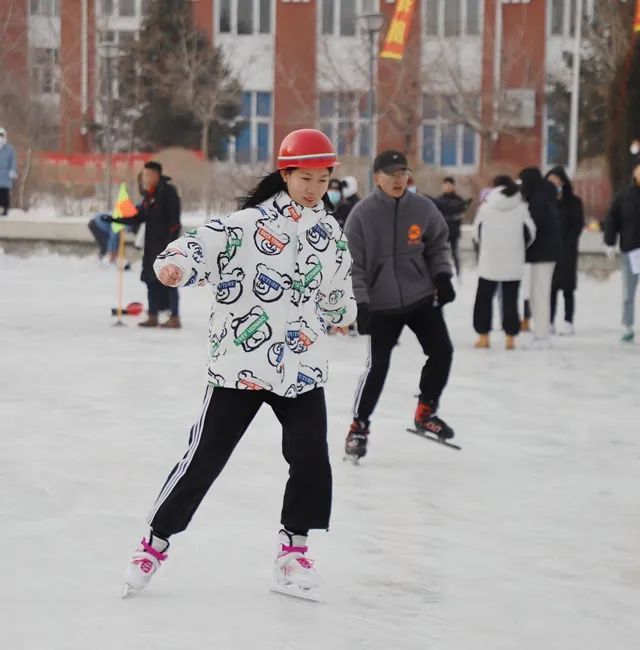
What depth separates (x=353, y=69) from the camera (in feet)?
140

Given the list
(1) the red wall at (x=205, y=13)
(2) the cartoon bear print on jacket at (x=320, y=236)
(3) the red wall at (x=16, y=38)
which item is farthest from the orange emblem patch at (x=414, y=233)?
(1) the red wall at (x=205, y=13)

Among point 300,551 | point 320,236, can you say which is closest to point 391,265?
point 320,236

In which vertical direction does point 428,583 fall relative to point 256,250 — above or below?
below

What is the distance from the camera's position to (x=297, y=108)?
4594 centimetres

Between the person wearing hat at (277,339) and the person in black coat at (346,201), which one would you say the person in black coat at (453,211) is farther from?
the person wearing hat at (277,339)

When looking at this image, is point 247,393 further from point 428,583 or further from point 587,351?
point 587,351

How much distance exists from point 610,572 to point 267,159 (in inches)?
1584

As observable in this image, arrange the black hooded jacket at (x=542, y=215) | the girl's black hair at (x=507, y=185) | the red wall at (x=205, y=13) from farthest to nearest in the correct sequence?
1. the red wall at (x=205, y=13)
2. the black hooded jacket at (x=542, y=215)
3. the girl's black hair at (x=507, y=185)

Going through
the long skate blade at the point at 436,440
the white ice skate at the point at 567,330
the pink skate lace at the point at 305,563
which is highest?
the pink skate lace at the point at 305,563

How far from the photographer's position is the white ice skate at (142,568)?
482cm

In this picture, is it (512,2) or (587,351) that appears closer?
(587,351)

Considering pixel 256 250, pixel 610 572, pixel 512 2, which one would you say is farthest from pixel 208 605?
pixel 512 2

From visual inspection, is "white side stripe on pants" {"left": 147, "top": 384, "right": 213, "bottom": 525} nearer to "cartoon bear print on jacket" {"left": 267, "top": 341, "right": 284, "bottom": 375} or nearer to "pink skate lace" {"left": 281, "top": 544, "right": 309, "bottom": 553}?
"cartoon bear print on jacket" {"left": 267, "top": 341, "right": 284, "bottom": 375}

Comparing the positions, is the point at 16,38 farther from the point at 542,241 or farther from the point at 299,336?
the point at 299,336
